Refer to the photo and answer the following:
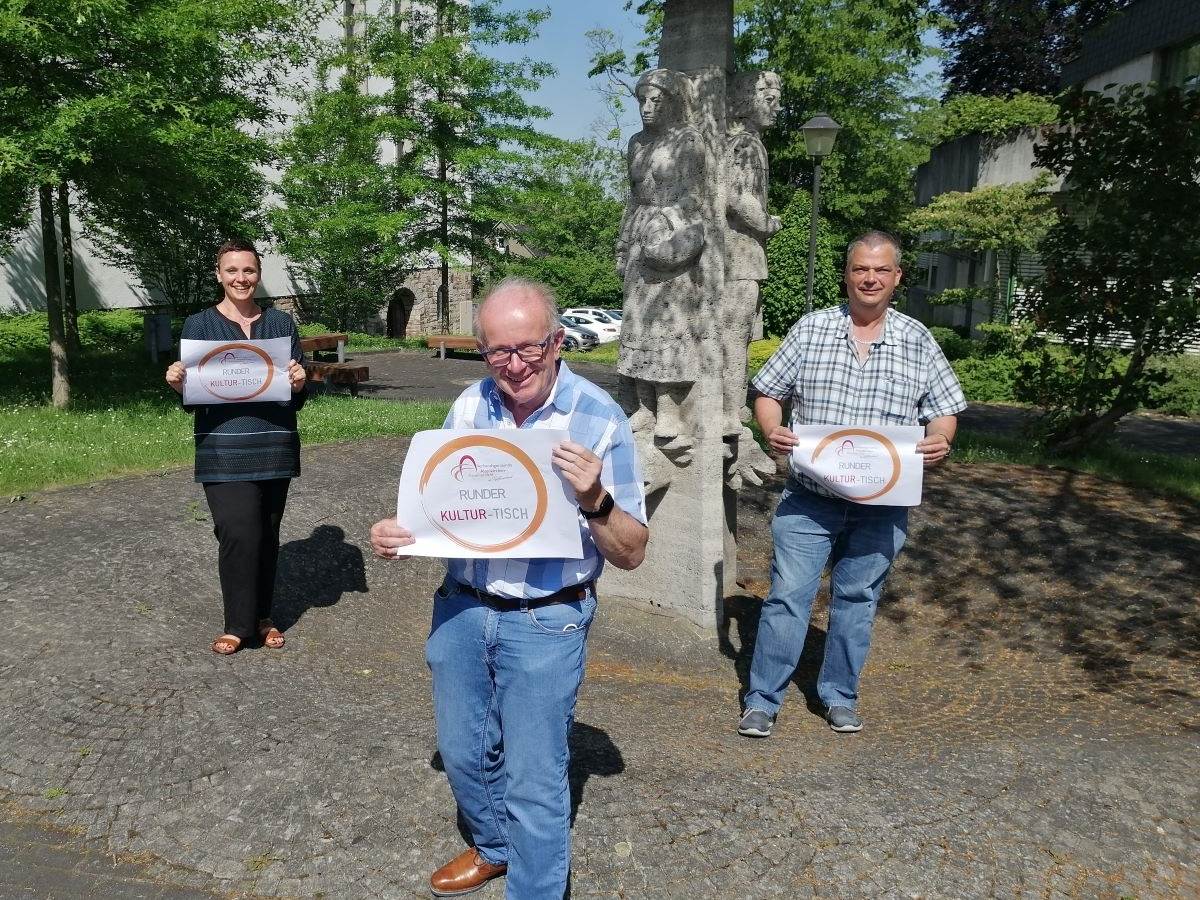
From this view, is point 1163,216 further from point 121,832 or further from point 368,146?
point 368,146

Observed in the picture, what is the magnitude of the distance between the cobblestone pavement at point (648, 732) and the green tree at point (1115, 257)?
2904 millimetres

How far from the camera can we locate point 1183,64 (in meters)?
23.3

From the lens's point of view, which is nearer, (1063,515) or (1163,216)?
(1063,515)

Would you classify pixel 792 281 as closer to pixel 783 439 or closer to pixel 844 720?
pixel 844 720

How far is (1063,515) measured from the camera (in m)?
7.61

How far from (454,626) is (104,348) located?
63.6ft

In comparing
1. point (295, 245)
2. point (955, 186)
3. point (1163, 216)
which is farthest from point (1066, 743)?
point (955, 186)

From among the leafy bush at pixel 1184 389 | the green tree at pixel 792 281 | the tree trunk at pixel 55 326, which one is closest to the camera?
the tree trunk at pixel 55 326

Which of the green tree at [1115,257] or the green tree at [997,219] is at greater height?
the green tree at [997,219]

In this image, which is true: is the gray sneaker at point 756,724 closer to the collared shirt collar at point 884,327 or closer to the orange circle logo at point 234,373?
the collared shirt collar at point 884,327

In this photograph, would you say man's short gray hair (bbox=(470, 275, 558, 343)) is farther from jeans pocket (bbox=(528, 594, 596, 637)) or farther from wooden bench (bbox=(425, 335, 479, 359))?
A: wooden bench (bbox=(425, 335, 479, 359))

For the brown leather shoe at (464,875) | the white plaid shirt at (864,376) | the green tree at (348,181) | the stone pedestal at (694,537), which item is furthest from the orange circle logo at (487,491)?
the green tree at (348,181)

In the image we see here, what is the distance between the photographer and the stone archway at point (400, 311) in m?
34.2

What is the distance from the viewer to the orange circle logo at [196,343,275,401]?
4.84 metres
